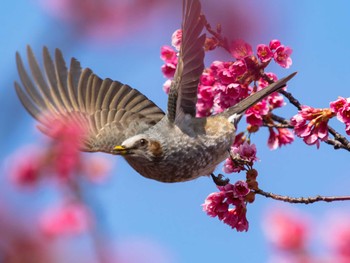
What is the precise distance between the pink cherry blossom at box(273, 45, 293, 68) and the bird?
7.8 inches

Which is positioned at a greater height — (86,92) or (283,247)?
(86,92)

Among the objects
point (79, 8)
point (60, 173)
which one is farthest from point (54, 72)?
point (60, 173)

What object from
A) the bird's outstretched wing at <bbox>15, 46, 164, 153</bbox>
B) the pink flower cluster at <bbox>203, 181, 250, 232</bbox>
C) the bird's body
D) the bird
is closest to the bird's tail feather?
the bird

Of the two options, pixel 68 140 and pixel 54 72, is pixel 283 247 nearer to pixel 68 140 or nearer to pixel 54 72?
pixel 68 140

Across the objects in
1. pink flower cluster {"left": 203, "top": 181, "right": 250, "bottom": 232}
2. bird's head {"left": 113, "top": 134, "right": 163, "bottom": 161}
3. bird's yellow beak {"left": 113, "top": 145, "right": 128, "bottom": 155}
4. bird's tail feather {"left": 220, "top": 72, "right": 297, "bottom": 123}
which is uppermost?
bird's tail feather {"left": 220, "top": 72, "right": 297, "bottom": 123}

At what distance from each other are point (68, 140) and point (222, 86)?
A: 2.38m

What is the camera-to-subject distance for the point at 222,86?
13.0ft

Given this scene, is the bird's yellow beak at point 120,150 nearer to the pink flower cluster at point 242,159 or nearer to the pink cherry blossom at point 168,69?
the pink flower cluster at point 242,159

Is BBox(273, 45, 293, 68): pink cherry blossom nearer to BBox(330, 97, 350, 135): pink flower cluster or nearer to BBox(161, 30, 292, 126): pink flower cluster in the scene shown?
BBox(161, 30, 292, 126): pink flower cluster

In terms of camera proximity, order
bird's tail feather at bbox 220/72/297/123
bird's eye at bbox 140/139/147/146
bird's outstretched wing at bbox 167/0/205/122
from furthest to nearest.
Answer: bird's tail feather at bbox 220/72/297/123 < bird's eye at bbox 140/139/147/146 < bird's outstretched wing at bbox 167/0/205/122

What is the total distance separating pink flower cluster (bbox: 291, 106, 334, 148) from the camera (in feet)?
11.6

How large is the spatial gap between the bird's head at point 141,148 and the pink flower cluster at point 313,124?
872mm

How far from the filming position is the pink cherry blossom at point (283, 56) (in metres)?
3.83

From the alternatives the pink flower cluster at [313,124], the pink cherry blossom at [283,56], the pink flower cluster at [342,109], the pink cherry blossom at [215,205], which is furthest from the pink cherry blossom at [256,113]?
the pink cherry blossom at [215,205]
